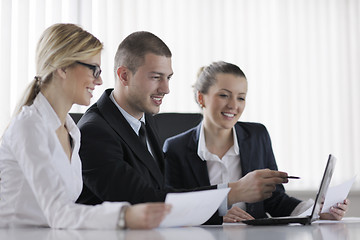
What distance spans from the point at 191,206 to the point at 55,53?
2.25ft

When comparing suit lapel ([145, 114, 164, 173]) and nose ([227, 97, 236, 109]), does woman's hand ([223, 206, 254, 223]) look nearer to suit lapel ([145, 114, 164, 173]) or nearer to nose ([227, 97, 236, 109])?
suit lapel ([145, 114, 164, 173])

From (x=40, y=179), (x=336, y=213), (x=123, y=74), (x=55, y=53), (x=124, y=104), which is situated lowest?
(x=336, y=213)

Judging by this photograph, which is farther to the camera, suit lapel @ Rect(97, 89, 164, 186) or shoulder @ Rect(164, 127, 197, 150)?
shoulder @ Rect(164, 127, 197, 150)

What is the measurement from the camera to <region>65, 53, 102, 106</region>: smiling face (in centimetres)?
163

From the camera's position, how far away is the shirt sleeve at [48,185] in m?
1.25

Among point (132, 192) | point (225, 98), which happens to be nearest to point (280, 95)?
point (225, 98)

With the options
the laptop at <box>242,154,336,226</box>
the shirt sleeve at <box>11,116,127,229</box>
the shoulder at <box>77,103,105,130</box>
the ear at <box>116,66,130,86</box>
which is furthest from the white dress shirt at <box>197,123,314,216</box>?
the shirt sleeve at <box>11,116,127,229</box>

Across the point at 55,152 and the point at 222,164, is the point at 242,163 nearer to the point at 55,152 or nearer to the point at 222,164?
the point at 222,164

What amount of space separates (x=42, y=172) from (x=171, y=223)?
0.37 m

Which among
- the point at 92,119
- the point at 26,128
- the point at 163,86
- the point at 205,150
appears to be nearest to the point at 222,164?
the point at 205,150

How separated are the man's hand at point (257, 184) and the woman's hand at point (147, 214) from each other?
644mm

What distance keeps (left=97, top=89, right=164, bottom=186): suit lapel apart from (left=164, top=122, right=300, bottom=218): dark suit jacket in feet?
1.36

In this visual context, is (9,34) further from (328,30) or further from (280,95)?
(328,30)

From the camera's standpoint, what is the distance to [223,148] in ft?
8.29
